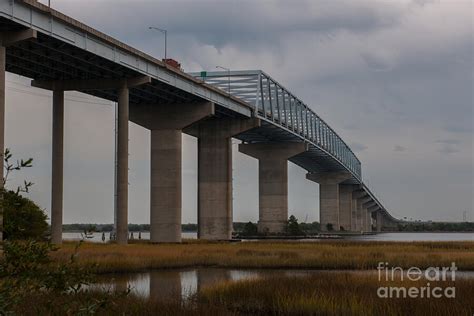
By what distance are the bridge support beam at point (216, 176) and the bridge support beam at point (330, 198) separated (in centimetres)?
7065

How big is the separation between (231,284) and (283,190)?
8139 cm

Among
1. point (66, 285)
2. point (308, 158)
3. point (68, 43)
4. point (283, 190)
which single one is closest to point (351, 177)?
point (308, 158)

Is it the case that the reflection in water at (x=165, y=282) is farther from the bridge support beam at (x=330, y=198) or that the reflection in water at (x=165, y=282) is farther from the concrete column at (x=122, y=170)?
the bridge support beam at (x=330, y=198)

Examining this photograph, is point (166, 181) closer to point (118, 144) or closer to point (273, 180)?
point (118, 144)

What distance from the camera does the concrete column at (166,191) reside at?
67.0 metres

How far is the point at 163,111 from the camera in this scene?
69.6 metres

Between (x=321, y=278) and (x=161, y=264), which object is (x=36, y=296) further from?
(x=161, y=264)

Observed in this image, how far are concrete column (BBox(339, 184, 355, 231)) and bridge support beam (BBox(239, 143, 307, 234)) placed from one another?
63505 mm

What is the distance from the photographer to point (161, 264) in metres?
36.2

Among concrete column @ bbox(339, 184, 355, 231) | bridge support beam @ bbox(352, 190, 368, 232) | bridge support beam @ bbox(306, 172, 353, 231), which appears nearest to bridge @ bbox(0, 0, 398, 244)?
bridge support beam @ bbox(306, 172, 353, 231)

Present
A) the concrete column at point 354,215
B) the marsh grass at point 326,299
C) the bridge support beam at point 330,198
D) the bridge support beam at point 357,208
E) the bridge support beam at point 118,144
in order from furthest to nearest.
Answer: the bridge support beam at point 357,208 → the concrete column at point 354,215 → the bridge support beam at point 330,198 → the bridge support beam at point 118,144 → the marsh grass at point 326,299

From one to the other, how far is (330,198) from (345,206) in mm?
23756

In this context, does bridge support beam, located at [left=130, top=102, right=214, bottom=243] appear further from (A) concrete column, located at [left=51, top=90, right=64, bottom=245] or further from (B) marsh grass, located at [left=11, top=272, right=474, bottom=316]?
(B) marsh grass, located at [left=11, top=272, right=474, bottom=316]

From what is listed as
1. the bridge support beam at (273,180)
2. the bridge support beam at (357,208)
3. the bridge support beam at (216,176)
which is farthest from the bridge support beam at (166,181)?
the bridge support beam at (357,208)
